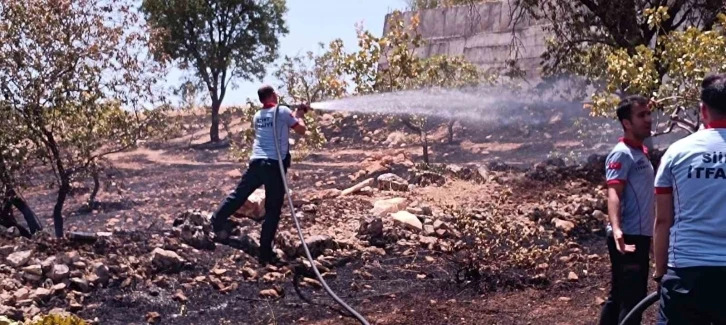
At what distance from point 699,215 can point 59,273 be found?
497 cm

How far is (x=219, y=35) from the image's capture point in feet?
86.2

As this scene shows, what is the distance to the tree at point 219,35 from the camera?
991 inches

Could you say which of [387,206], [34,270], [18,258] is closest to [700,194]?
[34,270]

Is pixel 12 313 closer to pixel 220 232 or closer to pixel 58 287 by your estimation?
pixel 58 287

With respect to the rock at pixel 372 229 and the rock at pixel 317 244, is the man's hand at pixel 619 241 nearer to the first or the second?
the rock at pixel 317 244

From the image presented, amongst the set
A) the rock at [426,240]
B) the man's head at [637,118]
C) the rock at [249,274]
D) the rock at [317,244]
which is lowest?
the rock at [426,240]

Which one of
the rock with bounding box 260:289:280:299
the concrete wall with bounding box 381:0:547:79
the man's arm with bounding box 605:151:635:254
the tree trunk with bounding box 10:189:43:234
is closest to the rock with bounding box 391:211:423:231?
the rock with bounding box 260:289:280:299

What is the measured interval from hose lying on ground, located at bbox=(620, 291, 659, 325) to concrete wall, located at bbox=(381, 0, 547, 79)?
16.6m

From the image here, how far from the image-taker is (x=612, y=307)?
16.7 feet

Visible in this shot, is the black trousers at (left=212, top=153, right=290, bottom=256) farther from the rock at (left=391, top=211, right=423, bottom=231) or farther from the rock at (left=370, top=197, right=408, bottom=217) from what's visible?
the rock at (left=370, top=197, right=408, bottom=217)

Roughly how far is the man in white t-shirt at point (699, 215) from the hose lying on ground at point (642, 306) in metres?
0.51

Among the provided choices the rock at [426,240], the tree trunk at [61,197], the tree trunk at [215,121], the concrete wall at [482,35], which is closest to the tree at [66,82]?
the tree trunk at [61,197]

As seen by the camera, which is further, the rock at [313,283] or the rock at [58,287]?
the rock at [313,283]

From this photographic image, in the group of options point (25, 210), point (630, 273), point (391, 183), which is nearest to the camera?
point (630, 273)
